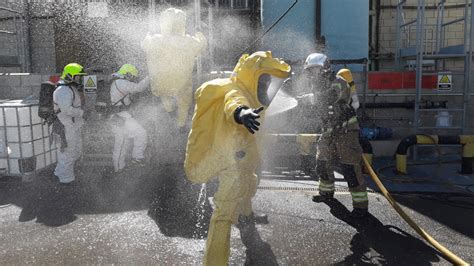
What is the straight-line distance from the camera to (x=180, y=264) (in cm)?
361

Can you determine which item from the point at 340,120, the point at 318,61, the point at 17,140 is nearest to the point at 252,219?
the point at 340,120

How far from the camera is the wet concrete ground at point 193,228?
3.78 m

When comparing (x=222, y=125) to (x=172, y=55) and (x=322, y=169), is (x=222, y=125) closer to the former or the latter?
(x=322, y=169)

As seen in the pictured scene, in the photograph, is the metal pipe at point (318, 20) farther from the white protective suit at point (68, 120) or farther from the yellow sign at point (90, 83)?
the white protective suit at point (68, 120)

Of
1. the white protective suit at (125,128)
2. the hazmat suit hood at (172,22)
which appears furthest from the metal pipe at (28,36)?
the hazmat suit hood at (172,22)

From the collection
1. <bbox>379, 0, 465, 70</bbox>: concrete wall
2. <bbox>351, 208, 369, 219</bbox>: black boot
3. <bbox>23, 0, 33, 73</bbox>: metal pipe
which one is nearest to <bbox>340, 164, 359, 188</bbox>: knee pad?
<bbox>351, 208, 369, 219</bbox>: black boot

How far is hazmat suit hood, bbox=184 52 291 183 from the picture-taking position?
319 centimetres

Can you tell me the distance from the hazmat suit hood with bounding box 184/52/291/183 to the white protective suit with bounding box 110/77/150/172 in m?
3.41

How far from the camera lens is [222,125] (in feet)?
10.5

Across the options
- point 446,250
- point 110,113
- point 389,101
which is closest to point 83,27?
point 110,113

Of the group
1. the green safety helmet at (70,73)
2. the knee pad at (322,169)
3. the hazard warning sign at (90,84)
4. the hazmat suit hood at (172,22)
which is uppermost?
the hazmat suit hood at (172,22)

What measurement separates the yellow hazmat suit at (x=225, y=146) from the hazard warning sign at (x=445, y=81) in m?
4.98

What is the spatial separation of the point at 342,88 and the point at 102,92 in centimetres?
414

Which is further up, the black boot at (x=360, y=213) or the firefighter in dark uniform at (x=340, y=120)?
the firefighter in dark uniform at (x=340, y=120)
